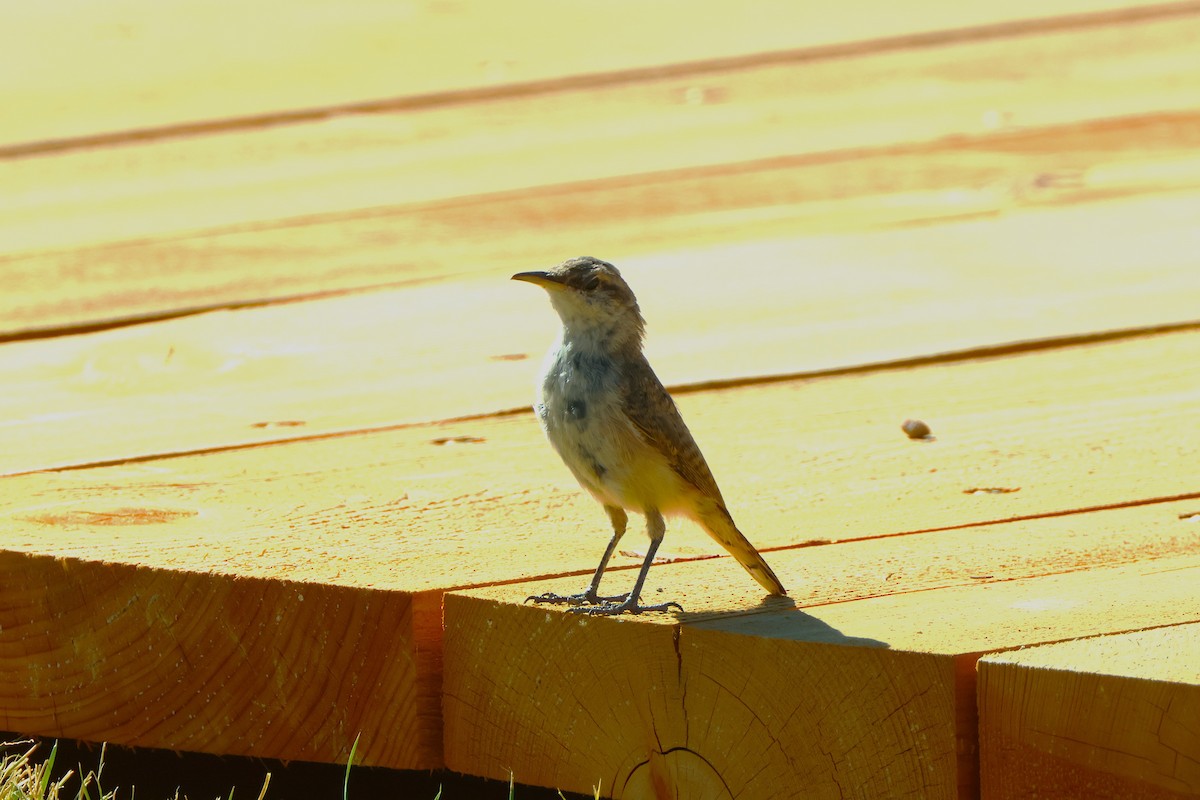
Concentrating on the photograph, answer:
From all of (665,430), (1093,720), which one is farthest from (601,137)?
(1093,720)

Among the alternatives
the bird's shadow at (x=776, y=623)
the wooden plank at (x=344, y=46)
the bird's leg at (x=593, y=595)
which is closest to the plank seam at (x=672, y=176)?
the wooden plank at (x=344, y=46)

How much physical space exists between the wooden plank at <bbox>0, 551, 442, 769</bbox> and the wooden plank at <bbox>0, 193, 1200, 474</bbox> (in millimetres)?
542

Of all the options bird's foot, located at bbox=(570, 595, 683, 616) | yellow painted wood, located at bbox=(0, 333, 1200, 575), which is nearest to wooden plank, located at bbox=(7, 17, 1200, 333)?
yellow painted wood, located at bbox=(0, 333, 1200, 575)

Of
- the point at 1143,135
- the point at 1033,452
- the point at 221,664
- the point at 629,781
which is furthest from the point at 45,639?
the point at 1143,135

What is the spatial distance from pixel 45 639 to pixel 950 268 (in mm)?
2634

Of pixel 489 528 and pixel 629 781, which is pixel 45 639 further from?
pixel 629 781

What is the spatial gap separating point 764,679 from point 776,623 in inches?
3.8

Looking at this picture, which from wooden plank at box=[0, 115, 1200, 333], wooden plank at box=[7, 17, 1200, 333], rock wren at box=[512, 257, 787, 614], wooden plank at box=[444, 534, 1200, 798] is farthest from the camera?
wooden plank at box=[7, 17, 1200, 333]

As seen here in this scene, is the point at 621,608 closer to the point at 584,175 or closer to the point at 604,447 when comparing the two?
the point at 604,447

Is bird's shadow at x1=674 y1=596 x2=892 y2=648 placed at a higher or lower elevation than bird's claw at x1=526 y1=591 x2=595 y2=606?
lower

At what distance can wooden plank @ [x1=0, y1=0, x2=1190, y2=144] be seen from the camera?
21.5 feet

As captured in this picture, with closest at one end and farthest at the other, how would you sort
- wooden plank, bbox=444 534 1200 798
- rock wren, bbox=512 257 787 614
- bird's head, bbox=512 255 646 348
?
1. wooden plank, bbox=444 534 1200 798
2. rock wren, bbox=512 257 787 614
3. bird's head, bbox=512 255 646 348

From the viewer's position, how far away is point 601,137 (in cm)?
627

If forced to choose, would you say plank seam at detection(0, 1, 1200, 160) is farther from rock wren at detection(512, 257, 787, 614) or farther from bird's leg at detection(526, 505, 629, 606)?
bird's leg at detection(526, 505, 629, 606)
